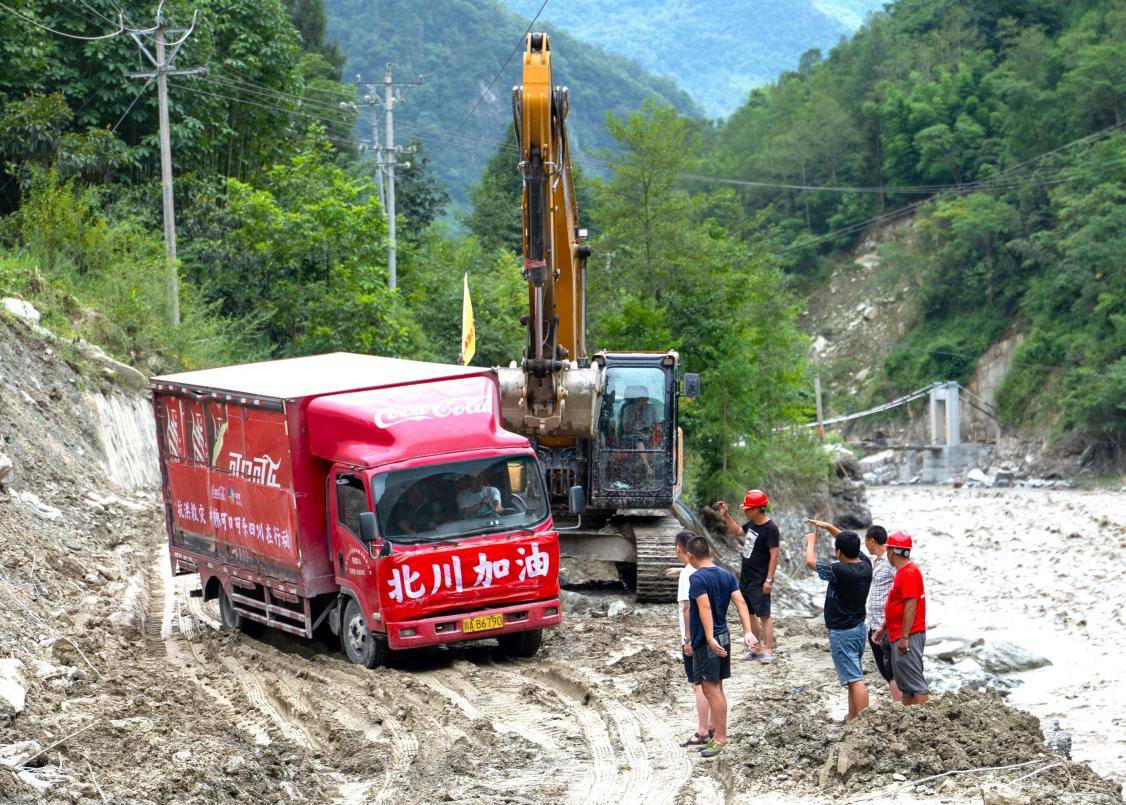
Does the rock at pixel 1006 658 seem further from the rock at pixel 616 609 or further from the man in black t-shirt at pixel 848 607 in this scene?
the man in black t-shirt at pixel 848 607

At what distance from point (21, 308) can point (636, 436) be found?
1258 centimetres

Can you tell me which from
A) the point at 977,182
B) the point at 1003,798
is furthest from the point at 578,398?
the point at 977,182

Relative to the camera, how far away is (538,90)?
1543 cm

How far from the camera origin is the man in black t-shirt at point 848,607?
34.4ft

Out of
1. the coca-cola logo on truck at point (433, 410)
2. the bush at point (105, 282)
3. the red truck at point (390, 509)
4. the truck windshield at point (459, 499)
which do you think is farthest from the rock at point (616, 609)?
the bush at point (105, 282)

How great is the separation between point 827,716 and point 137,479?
1828cm

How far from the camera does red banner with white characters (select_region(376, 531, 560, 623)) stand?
13.0 metres

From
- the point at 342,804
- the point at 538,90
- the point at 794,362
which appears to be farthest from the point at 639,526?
the point at 794,362

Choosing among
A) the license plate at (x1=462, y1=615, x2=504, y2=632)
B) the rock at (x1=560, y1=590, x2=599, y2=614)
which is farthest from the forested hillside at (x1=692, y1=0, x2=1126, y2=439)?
the license plate at (x1=462, y1=615, x2=504, y2=632)

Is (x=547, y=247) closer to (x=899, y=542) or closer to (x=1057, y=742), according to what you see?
(x=899, y=542)

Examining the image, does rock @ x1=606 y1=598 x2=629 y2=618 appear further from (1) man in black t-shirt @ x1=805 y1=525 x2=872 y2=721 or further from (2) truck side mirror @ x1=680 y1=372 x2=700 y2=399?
(1) man in black t-shirt @ x1=805 y1=525 x2=872 y2=721

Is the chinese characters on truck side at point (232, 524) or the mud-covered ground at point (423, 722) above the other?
the chinese characters on truck side at point (232, 524)

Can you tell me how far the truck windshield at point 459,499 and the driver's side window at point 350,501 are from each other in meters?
0.26

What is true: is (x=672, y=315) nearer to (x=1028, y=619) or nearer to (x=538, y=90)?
(x=1028, y=619)
